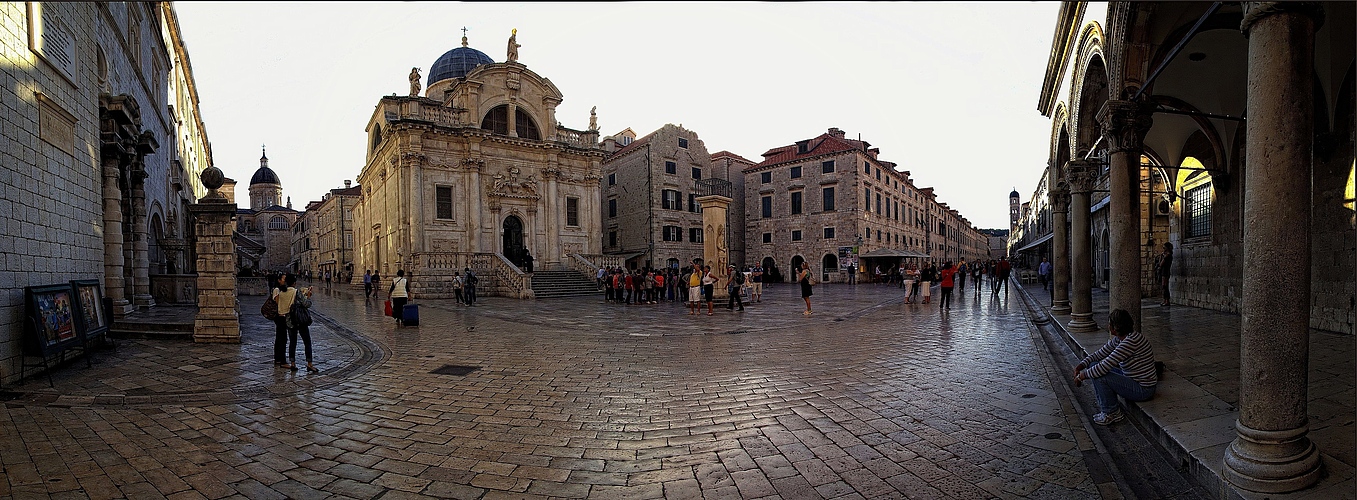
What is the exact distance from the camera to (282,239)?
84.4 meters

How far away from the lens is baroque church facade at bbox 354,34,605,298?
2789cm

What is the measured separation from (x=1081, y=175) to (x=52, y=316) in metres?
16.5

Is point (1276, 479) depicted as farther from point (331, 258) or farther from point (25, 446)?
point (331, 258)

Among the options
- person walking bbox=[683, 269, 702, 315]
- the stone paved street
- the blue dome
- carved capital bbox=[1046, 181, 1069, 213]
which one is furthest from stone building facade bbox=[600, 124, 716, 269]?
the stone paved street

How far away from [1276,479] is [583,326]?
1149cm

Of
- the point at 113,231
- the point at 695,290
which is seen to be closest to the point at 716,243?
the point at 695,290

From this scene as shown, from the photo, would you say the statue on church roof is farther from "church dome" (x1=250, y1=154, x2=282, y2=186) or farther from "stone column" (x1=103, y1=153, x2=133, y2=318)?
"church dome" (x1=250, y1=154, x2=282, y2=186)

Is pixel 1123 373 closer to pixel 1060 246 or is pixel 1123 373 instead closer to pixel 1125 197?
pixel 1125 197

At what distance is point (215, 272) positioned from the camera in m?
10.6

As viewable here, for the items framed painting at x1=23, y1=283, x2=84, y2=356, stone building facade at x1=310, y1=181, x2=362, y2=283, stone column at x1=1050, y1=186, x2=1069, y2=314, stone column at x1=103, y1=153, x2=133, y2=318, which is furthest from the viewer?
stone building facade at x1=310, y1=181, x2=362, y2=283

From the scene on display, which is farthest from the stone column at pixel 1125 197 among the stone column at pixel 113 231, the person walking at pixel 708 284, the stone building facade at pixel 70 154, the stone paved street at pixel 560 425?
the stone column at pixel 113 231

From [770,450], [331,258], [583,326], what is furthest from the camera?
[331,258]

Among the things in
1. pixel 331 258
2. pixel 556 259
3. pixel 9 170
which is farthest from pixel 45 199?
pixel 331 258

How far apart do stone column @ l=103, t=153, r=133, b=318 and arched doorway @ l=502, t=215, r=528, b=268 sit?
62.3ft
